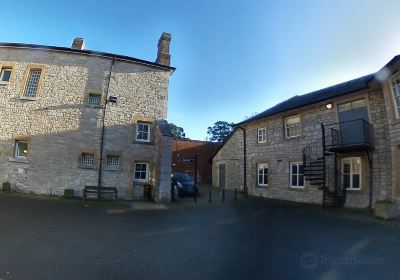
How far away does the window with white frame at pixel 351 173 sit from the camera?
15.4 meters

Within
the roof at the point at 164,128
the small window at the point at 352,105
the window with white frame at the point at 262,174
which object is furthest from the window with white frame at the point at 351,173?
the roof at the point at 164,128

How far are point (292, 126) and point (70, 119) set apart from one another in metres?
13.3

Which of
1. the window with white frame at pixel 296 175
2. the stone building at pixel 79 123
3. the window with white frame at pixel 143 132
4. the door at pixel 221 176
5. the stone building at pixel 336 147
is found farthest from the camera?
the door at pixel 221 176

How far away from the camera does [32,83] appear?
17953 mm

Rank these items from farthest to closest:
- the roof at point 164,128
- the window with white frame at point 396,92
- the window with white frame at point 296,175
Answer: the window with white frame at point 296,175 < the roof at point 164,128 < the window with white frame at point 396,92

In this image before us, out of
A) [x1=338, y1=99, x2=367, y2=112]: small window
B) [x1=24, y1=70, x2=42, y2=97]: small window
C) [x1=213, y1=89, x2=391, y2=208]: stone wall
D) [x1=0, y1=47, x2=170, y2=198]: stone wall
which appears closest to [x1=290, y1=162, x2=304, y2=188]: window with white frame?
[x1=213, y1=89, x2=391, y2=208]: stone wall

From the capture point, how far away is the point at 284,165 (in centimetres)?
1955

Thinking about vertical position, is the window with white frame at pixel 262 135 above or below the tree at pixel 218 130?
below

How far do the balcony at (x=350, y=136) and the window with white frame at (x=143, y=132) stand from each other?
32.2 ft

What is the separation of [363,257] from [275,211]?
7.38 metres

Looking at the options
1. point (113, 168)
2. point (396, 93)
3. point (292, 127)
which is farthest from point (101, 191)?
point (396, 93)

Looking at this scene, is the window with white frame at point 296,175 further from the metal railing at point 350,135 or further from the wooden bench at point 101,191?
the wooden bench at point 101,191

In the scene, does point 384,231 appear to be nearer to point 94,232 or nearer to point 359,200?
point 359,200

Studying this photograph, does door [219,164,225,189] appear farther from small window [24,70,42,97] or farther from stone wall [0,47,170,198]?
small window [24,70,42,97]
